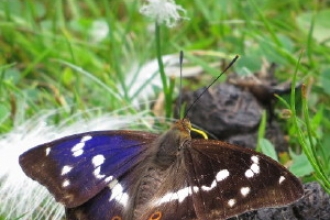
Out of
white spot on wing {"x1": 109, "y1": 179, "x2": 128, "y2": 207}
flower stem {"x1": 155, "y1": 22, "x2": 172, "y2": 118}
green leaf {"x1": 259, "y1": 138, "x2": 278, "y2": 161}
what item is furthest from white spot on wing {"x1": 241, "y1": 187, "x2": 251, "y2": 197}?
flower stem {"x1": 155, "y1": 22, "x2": 172, "y2": 118}

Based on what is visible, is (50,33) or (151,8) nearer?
(151,8)

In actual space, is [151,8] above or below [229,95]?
above

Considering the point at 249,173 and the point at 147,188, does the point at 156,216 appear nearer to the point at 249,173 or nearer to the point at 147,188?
the point at 147,188

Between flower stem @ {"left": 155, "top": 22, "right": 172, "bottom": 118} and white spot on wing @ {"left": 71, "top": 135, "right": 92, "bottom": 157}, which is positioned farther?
flower stem @ {"left": 155, "top": 22, "right": 172, "bottom": 118}

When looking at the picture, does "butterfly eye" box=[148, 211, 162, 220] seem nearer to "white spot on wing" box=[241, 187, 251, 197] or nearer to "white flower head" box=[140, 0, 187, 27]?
"white spot on wing" box=[241, 187, 251, 197]

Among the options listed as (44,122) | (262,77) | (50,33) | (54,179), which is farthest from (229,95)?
(50,33)

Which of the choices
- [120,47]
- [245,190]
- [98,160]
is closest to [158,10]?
[120,47]

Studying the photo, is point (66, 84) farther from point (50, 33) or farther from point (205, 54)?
point (205, 54)

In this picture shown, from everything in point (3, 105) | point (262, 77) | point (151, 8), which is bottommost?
point (262, 77)

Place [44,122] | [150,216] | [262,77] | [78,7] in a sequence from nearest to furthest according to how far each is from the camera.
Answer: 1. [150,216]
2. [44,122]
3. [262,77]
4. [78,7]
